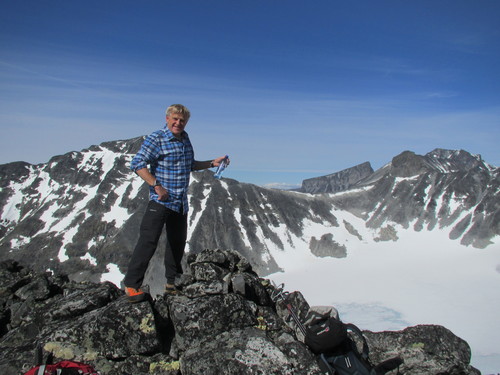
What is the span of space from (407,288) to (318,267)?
29.8 meters

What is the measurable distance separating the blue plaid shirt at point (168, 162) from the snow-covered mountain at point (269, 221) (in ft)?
303

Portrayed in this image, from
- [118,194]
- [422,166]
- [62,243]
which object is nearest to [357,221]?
[422,166]

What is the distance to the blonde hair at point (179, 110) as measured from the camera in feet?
28.6

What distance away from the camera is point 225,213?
431ft

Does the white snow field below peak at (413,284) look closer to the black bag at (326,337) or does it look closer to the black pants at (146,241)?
the black bag at (326,337)

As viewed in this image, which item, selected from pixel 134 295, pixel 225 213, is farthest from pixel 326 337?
pixel 225 213

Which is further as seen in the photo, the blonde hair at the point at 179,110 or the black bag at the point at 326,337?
the blonde hair at the point at 179,110

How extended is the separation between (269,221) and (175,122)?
418 feet

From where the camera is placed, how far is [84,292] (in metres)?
10.7

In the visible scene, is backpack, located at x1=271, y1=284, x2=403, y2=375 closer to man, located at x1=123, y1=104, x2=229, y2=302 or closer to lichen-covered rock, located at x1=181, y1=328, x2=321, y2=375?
lichen-covered rock, located at x1=181, y1=328, x2=321, y2=375

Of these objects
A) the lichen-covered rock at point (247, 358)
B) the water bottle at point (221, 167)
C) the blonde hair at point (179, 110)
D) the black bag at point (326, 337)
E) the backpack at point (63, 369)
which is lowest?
the backpack at point (63, 369)

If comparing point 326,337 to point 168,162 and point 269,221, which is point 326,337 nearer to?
point 168,162

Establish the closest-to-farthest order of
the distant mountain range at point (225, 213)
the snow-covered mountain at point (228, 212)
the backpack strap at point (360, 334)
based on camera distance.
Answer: the backpack strap at point (360, 334) < the distant mountain range at point (225, 213) < the snow-covered mountain at point (228, 212)

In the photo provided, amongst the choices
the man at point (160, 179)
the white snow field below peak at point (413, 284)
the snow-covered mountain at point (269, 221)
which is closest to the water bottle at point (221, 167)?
the man at point (160, 179)
